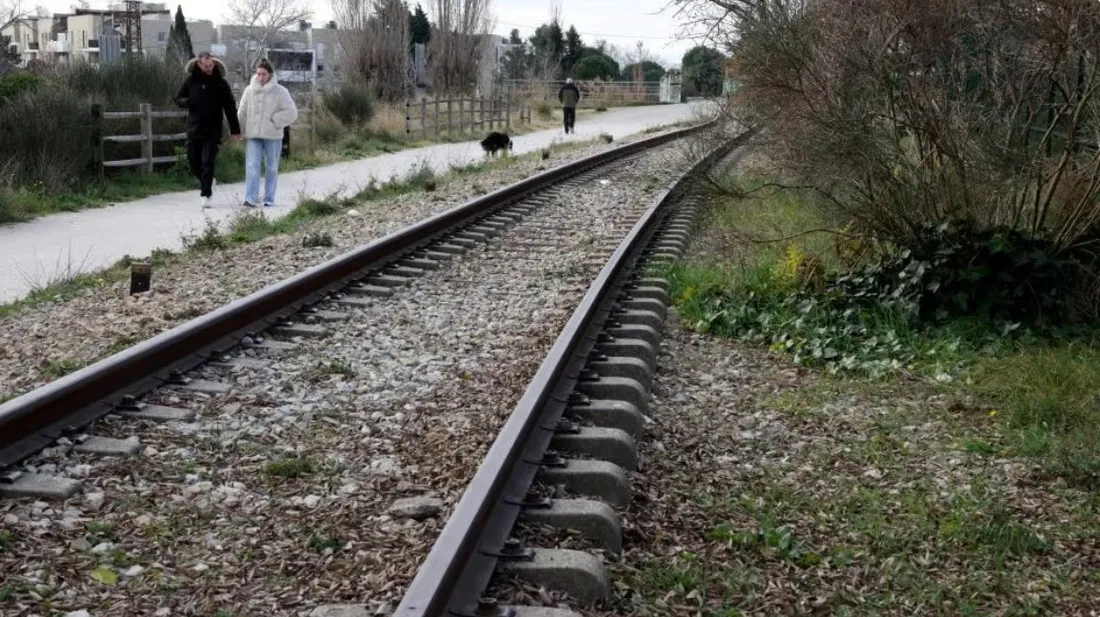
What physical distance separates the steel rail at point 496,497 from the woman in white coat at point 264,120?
29.8ft

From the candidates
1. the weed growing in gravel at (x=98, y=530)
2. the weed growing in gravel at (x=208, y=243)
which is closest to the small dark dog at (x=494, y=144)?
the weed growing in gravel at (x=208, y=243)

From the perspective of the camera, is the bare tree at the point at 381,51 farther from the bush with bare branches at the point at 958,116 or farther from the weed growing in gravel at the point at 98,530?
the weed growing in gravel at the point at 98,530

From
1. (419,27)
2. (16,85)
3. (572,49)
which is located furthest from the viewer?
(572,49)

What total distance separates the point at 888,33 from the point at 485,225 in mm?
5004

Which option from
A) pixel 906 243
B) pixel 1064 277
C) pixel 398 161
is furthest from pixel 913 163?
pixel 398 161

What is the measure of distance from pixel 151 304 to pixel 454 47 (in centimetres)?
4433

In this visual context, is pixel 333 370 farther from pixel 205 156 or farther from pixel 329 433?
pixel 205 156

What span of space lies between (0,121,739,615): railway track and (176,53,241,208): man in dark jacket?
718cm

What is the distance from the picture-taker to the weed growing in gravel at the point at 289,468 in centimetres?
489

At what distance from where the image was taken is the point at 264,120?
51.2 feet

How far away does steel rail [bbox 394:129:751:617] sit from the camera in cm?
362

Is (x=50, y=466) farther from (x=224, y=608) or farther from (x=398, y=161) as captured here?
(x=398, y=161)

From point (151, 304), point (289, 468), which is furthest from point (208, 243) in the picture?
point (289, 468)

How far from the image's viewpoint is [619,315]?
26.3 ft
